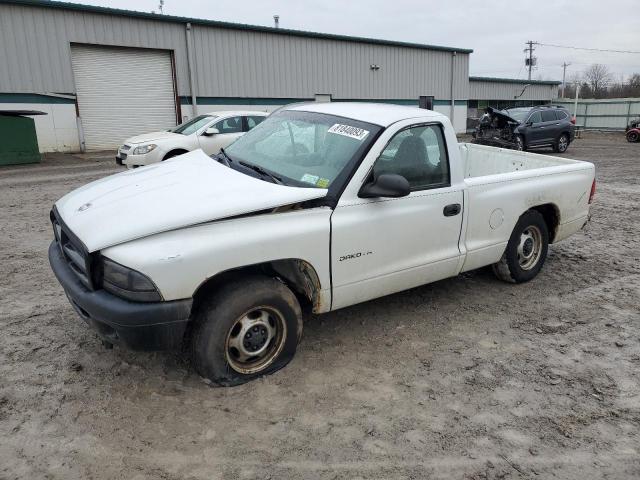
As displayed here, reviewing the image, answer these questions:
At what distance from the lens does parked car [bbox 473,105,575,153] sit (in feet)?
58.7

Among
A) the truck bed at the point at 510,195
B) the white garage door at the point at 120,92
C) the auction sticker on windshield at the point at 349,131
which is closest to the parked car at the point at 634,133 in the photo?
the white garage door at the point at 120,92

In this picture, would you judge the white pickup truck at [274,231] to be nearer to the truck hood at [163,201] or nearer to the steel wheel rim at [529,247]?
the truck hood at [163,201]

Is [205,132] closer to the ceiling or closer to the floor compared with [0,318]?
closer to the ceiling

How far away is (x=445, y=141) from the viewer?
4.29 meters

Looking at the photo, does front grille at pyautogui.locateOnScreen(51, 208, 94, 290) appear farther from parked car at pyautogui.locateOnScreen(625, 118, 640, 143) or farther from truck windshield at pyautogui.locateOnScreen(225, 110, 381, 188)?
parked car at pyautogui.locateOnScreen(625, 118, 640, 143)

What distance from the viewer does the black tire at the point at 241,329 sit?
3.21 metres

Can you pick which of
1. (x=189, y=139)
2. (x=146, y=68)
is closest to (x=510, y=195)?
(x=189, y=139)

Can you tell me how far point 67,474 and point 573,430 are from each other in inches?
111

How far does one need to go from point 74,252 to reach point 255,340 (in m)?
1.32

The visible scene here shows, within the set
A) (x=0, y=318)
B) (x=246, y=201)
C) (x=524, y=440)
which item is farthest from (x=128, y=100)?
(x=524, y=440)

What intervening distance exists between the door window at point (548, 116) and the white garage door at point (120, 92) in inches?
571

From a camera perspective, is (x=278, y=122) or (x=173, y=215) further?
(x=278, y=122)

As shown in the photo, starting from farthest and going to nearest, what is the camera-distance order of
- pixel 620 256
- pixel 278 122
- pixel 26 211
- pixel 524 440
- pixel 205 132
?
pixel 205 132
pixel 26 211
pixel 620 256
pixel 278 122
pixel 524 440

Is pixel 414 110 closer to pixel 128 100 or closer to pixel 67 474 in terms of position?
pixel 67 474
